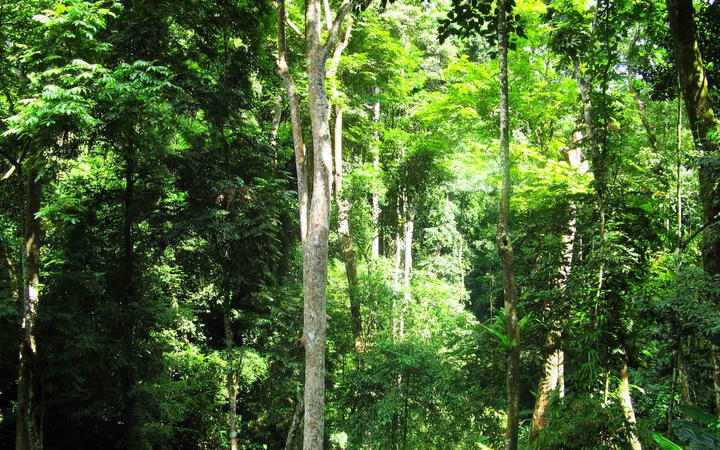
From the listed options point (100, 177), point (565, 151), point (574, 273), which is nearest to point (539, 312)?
point (574, 273)

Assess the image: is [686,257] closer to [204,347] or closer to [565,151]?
[565,151]

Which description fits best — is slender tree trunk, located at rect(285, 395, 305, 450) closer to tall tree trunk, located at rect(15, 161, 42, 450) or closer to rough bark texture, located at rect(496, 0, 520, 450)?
tall tree trunk, located at rect(15, 161, 42, 450)

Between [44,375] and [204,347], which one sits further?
[204,347]

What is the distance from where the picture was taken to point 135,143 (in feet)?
24.0

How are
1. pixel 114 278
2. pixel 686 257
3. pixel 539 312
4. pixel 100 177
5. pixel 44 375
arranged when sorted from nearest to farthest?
pixel 539 312
pixel 686 257
pixel 44 375
pixel 114 278
pixel 100 177

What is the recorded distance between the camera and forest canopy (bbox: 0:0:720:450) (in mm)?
4039

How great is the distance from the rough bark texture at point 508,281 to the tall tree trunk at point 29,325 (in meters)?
6.15

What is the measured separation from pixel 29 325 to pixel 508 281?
6.53m

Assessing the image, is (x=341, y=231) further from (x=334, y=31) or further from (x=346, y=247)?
(x=334, y=31)

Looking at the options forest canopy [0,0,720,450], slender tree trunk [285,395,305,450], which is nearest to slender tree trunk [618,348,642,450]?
forest canopy [0,0,720,450]

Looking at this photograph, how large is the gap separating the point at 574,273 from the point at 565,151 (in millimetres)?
4035

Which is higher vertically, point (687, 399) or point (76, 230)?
point (76, 230)

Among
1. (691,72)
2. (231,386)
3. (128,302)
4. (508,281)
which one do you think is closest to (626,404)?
(508,281)

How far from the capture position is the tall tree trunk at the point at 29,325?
5.96 meters
